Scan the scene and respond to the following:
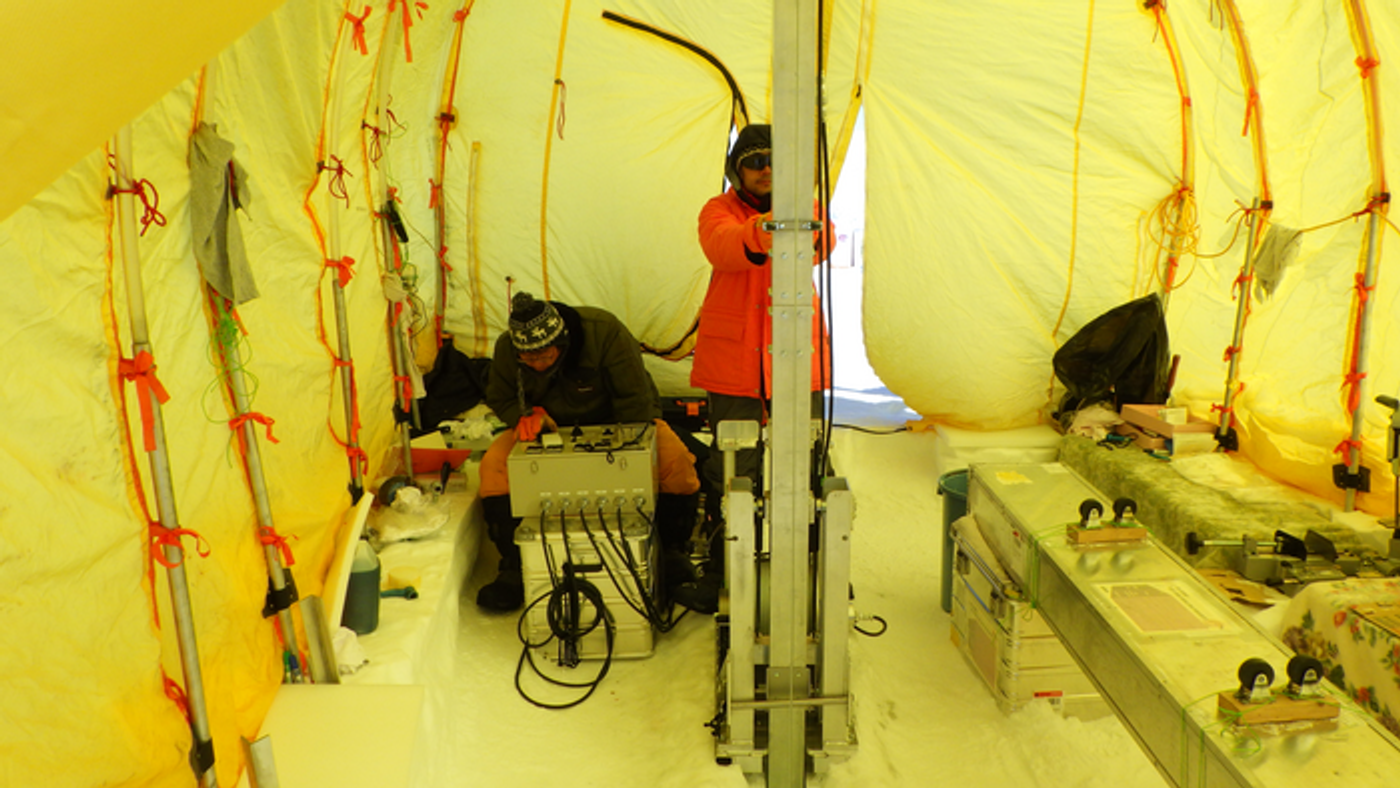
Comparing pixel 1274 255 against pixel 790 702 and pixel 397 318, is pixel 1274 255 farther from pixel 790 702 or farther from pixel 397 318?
pixel 397 318

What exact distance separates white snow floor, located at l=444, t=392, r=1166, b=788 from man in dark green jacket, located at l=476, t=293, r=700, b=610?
1.06 feet

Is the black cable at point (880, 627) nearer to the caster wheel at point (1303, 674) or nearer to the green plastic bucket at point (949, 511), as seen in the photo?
the green plastic bucket at point (949, 511)

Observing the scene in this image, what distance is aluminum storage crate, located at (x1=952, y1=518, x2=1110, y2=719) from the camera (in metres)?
2.65

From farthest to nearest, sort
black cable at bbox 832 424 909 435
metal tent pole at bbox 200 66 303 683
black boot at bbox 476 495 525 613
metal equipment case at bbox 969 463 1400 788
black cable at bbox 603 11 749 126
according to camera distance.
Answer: black cable at bbox 832 424 909 435 → black cable at bbox 603 11 749 126 → black boot at bbox 476 495 525 613 → metal tent pole at bbox 200 66 303 683 → metal equipment case at bbox 969 463 1400 788

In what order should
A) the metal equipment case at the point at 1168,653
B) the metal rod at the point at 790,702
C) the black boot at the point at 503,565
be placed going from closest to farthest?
the metal equipment case at the point at 1168,653 < the metal rod at the point at 790,702 < the black boot at the point at 503,565

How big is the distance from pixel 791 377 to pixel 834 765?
46.6 inches

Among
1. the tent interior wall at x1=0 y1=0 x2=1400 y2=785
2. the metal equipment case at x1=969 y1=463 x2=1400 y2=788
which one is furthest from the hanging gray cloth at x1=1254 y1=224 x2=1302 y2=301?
the metal equipment case at x1=969 y1=463 x2=1400 y2=788

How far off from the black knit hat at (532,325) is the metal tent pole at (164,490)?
5.52 ft

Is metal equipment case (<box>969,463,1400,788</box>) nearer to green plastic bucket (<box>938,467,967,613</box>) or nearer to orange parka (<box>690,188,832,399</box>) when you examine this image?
green plastic bucket (<box>938,467,967,613</box>)

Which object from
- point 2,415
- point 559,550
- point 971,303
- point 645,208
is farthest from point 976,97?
point 2,415

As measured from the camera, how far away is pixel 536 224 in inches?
193

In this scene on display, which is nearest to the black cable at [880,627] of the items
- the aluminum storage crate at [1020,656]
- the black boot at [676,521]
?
the aluminum storage crate at [1020,656]

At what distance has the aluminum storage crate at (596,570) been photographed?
307cm

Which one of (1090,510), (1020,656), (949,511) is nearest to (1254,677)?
(1090,510)
